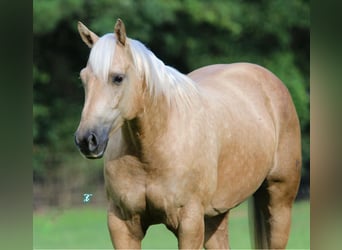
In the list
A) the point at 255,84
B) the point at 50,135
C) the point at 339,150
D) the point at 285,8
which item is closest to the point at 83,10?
the point at 50,135

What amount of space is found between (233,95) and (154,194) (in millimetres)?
1026

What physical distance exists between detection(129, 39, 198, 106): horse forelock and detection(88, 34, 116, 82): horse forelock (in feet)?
0.43

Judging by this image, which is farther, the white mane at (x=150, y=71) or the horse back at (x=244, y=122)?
the horse back at (x=244, y=122)

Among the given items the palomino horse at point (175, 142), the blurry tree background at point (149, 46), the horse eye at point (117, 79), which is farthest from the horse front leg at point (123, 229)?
the blurry tree background at point (149, 46)

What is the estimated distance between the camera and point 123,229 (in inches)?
136

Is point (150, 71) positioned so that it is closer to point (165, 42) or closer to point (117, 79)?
point (117, 79)

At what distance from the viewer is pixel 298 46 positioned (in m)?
8.88

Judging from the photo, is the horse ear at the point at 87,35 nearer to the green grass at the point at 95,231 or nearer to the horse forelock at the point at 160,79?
the horse forelock at the point at 160,79

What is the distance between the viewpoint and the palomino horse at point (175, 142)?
3068mm

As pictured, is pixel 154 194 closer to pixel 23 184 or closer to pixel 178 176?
pixel 178 176

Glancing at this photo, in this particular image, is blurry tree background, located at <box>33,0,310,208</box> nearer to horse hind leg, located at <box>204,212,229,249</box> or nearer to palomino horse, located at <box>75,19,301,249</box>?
horse hind leg, located at <box>204,212,229,249</box>

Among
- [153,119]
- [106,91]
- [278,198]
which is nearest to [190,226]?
[153,119]

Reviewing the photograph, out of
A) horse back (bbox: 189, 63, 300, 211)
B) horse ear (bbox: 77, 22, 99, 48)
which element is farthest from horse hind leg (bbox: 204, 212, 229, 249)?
horse ear (bbox: 77, 22, 99, 48)

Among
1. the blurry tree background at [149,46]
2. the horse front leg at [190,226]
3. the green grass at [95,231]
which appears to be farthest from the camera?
the blurry tree background at [149,46]
